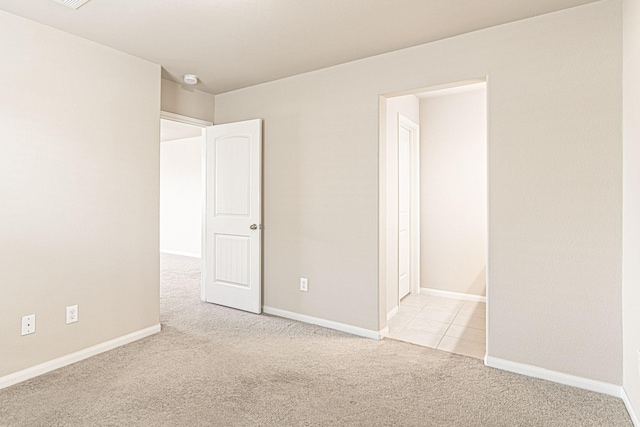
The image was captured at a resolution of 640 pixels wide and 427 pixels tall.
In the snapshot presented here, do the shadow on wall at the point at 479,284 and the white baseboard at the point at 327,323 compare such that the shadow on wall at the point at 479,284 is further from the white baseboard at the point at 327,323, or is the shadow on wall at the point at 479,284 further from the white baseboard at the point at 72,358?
the white baseboard at the point at 72,358

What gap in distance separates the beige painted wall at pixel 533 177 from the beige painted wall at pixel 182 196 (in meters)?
5.13

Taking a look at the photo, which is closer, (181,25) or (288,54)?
(181,25)

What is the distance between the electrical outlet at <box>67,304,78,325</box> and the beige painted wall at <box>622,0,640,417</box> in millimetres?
3524

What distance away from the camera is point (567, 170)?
231 centimetres

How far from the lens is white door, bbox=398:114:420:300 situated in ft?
14.4

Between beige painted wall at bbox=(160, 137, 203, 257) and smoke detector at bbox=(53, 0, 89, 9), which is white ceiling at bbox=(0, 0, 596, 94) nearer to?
smoke detector at bbox=(53, 0, 89, 9)

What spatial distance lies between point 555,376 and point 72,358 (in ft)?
10.9

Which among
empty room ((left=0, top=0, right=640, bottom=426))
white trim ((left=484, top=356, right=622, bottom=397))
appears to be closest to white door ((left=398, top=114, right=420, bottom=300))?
empty room ((left=0, top=0, right=640, bottom=426))

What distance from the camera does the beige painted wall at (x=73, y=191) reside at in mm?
2375

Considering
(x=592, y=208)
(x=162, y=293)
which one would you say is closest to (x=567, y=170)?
(x=592, y=208)

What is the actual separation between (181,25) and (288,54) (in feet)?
2.80

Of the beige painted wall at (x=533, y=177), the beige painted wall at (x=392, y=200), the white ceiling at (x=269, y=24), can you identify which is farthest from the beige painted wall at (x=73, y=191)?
the beige painted wall at (x=392, y=200)

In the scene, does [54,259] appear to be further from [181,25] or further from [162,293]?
[162,293]

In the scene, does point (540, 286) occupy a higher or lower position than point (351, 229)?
lower
